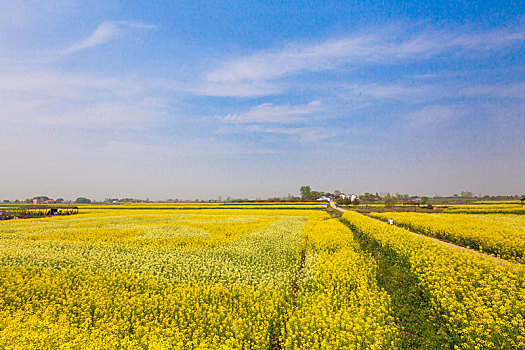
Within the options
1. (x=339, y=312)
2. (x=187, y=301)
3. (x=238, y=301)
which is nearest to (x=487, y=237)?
(x=339, y=312)

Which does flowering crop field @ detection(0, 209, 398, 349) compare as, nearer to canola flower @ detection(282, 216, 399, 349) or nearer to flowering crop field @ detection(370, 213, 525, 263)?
canola flower @ detection(282, 216, 399, 349)

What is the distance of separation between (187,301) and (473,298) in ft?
26.0

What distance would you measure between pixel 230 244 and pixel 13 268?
32.3 ft

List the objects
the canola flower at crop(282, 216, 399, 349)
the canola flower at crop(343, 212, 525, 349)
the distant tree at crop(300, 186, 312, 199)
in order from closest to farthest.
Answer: the canola flower at crop(282, 216, 399, 349) → the canola flower at crop(343, 212, 525, 349) → the distant tree at crop(300, 186, 312, 199)

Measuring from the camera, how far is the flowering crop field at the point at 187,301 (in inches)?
228

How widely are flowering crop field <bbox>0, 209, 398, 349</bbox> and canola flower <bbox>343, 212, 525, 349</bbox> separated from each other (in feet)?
4.90

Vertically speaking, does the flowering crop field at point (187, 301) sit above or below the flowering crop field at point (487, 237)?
above

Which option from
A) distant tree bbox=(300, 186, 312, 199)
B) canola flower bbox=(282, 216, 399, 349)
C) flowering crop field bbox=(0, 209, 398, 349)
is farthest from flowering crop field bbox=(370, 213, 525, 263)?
distant tree bbox=(300, 186, 312, 199)

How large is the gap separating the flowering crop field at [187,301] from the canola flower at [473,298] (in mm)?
1493

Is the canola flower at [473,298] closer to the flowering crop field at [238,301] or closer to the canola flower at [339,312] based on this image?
the flowering crop field at [238,301]

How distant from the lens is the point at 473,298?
7254mm

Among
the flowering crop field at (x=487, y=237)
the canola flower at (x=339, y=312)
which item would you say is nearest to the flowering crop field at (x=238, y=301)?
the canola flower at (x=339, y=312)

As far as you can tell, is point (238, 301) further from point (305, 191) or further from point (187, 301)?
point (305, 191)

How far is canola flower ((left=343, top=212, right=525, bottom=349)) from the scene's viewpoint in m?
5.72
